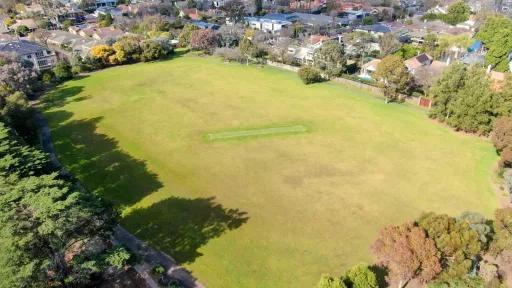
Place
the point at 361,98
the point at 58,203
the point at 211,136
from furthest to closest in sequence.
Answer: the point at 361,98
the point at 211,136
the point at 58,203

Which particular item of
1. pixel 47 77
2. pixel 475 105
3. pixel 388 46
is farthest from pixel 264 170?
pixel 47 77

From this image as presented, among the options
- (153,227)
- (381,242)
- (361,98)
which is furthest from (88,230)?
(361,98)

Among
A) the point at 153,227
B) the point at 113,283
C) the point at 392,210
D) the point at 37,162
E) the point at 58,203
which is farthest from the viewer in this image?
the point at 392,210

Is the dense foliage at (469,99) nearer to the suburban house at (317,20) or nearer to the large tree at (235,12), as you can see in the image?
the suburban house at (317,20)

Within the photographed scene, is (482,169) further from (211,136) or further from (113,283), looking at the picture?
(113,283)

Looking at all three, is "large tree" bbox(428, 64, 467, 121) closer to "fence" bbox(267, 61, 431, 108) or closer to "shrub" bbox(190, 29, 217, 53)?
"fence" bbox(267, 61, 431, 108)

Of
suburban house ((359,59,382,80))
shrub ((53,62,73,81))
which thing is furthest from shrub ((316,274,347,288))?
shrub ((53,62,73,81))
